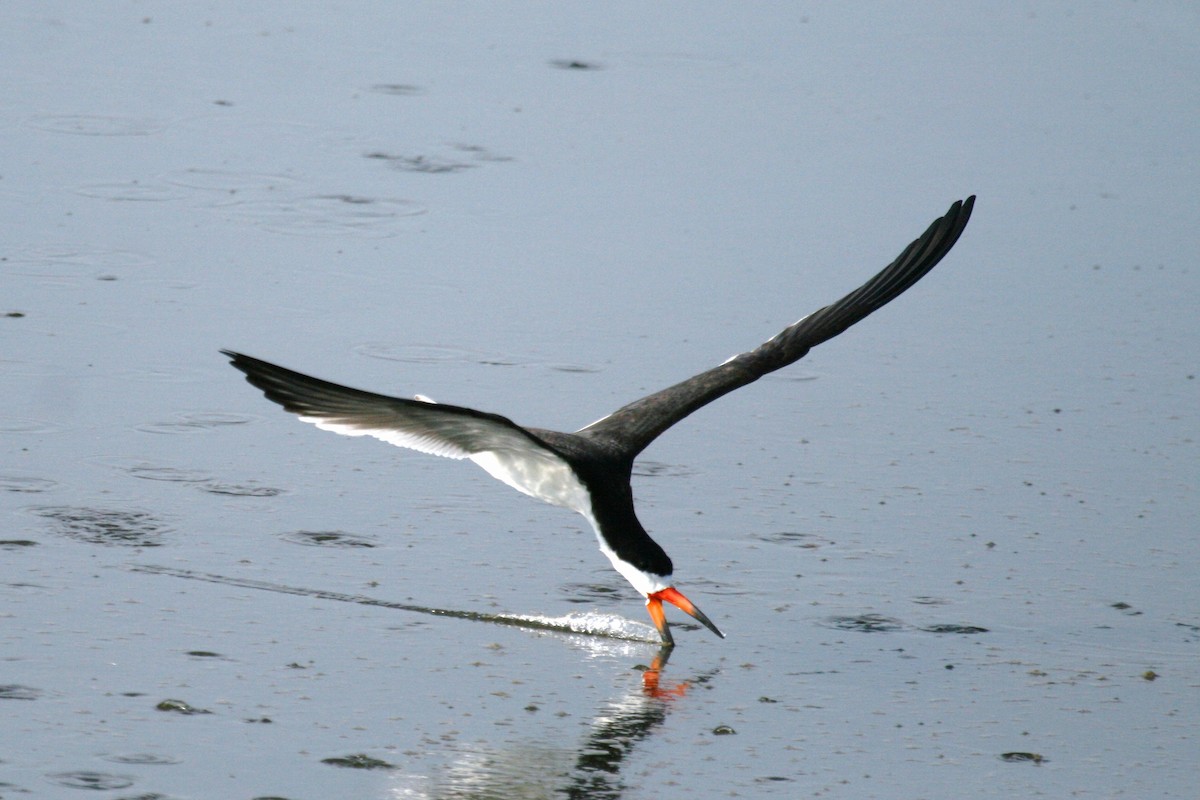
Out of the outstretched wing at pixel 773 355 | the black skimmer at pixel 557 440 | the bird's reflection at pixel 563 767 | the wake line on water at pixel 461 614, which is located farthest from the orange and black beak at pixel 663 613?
the outstretched wing at pixel 773 355

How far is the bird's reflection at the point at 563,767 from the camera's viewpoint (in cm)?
503

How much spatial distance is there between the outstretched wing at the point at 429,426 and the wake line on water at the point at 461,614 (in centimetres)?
40

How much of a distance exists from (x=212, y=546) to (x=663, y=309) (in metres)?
3.56

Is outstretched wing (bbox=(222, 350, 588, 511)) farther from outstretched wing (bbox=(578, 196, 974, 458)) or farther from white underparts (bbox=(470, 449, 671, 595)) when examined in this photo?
outstretched wing (bbox=(578, 196, 974, 458))

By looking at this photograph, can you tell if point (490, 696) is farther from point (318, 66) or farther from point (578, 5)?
point (578, 5)

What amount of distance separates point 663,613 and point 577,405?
6.82 feet

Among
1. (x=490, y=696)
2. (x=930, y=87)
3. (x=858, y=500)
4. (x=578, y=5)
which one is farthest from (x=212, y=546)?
(x=578, y=5)

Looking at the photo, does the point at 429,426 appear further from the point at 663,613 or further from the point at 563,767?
the point at 563,767

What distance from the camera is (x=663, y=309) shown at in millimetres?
9617

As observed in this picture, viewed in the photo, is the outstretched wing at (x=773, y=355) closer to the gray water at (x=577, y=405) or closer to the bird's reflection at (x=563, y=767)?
the gray water at (x=577, y=405)

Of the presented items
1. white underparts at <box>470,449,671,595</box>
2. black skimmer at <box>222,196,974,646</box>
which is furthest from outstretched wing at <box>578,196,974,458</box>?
white underparts at <box>470,449,671,595</box>

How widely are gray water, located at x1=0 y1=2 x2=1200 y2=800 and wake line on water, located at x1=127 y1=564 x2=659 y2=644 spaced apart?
4 centimetres

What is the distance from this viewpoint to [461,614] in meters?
6.34

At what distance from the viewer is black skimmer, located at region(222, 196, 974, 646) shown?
19.4 feet
